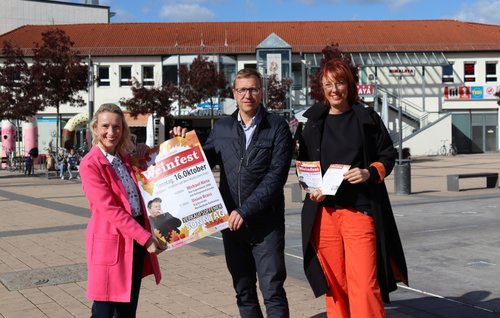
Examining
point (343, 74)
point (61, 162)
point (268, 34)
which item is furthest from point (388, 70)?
point (343, 74)

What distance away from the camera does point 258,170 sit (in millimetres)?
4309

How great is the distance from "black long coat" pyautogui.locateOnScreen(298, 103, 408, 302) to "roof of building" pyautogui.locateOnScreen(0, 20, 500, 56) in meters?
45.0

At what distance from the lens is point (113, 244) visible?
12.8 ft

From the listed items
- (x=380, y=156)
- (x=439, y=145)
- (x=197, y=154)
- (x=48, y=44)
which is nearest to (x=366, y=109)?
(x=380, y=156)

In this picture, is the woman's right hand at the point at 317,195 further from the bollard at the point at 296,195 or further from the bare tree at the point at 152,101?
the bare tree at the point at 152,101

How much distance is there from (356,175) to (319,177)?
0.26m

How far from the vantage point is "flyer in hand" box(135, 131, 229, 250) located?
4.07 meters

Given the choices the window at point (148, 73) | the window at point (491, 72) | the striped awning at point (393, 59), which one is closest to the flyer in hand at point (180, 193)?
the striped awning at point (393, 59)

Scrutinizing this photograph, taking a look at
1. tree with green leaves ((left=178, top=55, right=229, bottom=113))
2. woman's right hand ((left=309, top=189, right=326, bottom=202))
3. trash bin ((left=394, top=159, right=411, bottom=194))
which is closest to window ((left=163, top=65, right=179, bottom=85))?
tree with green leaves ((left=178, top=55, right=229, bottom=113))

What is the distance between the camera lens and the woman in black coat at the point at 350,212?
13.8 feet

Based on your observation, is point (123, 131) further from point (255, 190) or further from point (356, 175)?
point (356, 175)

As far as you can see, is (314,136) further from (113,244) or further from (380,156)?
(113,244)

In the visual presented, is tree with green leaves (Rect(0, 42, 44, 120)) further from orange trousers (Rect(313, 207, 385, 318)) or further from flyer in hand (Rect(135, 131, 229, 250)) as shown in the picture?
orange trousers (Rect(313, 207, 385, 318))

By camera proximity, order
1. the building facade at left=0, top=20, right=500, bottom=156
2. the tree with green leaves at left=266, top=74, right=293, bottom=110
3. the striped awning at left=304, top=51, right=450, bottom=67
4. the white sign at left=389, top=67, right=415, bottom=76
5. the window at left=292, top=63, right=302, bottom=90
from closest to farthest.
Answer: the tree with green leaves at left=266, top=74, right=293, bottom=110 → the striped awning at left=304, top=51, right=450, bottom=67 → the building facade at left=0, top=20, right=500, bottom=156 → the white sign at left=389, top=67, right=415, bottom=76 → the window at left=292, top=63, right=302, bottom=90
